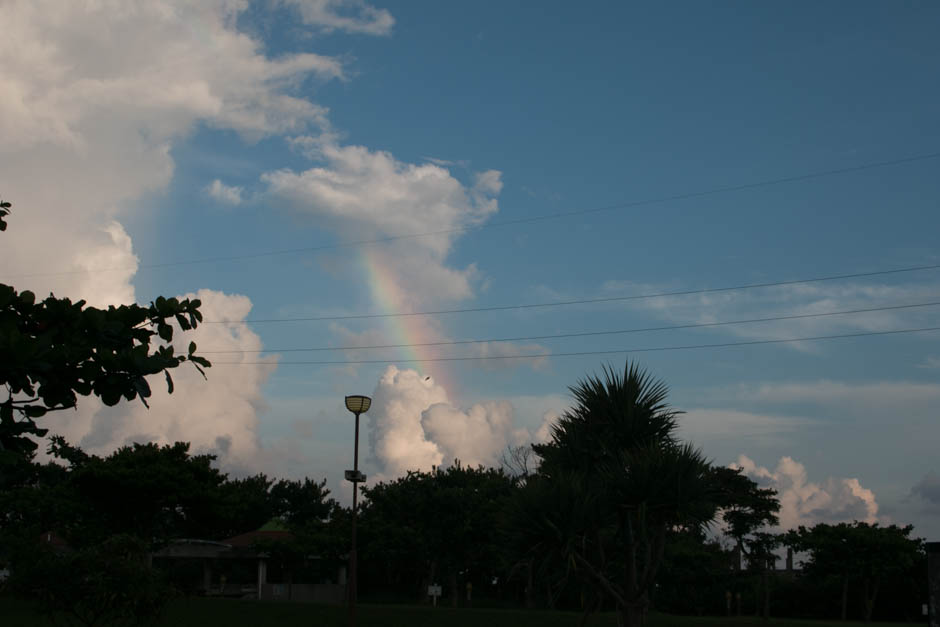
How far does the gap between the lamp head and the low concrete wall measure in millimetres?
32081

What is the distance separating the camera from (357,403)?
73.7 feet

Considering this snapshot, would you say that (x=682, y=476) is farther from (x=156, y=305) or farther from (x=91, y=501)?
(x=91, y=501)

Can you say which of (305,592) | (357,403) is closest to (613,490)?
(357,403)

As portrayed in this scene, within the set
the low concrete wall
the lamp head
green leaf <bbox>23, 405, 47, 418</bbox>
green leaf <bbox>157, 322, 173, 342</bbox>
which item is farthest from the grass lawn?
green leaf <bbox>23, 405, 47, 418</bbox>

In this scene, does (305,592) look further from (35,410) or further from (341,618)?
(35,410)

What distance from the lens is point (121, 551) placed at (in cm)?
1553

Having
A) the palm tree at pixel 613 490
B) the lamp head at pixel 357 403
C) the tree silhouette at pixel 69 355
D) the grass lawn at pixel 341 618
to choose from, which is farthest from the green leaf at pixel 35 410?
the grass lawn at pixel 341 618

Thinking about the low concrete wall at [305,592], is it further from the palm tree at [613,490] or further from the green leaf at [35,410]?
the green leaf at [35,410]

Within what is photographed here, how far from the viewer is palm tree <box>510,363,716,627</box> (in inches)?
723

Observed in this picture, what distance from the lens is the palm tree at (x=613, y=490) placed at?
1838cm

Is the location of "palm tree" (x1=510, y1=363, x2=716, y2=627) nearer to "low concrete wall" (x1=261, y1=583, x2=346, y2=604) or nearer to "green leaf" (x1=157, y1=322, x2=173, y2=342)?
"green leaf" (x1=157, y1=322, x2=173, y2=342)

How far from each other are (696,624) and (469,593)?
22156mm

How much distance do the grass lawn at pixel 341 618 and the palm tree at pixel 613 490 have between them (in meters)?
12.1

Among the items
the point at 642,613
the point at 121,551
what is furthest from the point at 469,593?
the point at 121,551
